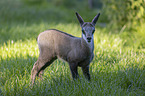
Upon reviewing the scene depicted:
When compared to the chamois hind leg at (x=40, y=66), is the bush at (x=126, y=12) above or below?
above

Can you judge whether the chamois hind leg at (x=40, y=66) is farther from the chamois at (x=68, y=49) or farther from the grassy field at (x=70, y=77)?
the grassy field at (x=70, y=77)

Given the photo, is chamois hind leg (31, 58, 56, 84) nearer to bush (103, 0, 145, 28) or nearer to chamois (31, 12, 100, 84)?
chamois (31, 12, 100, 84)

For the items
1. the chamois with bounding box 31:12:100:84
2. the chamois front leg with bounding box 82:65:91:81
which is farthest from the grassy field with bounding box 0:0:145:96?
the chamois with bounding box 31:12:100:84

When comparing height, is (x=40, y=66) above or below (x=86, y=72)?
above

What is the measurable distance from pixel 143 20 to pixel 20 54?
15.8 feet

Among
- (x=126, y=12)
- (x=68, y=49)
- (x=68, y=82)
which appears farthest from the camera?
(x=126, y=12)

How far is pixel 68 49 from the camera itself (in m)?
3.46

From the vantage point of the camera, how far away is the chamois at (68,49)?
335 centimetres

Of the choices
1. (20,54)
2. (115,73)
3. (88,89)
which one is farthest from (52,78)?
(20,54)

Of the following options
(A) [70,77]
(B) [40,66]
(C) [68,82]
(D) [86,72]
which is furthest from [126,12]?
(B) [40,66]

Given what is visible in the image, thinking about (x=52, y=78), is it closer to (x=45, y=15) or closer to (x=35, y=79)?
(x=35, y=79)

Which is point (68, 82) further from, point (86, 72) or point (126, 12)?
point (126, 12)

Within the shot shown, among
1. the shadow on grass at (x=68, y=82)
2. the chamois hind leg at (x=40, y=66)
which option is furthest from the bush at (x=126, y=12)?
the chamois hind leg at (x=40, y=66)

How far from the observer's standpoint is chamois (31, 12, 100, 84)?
132 inches
